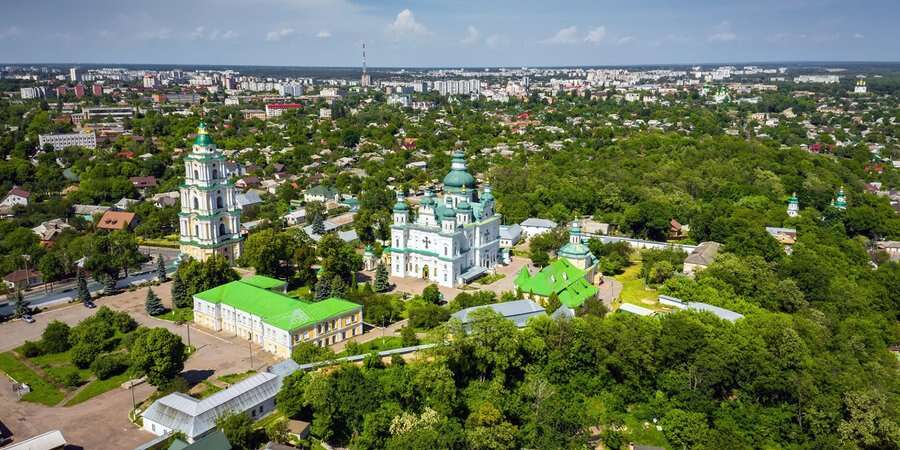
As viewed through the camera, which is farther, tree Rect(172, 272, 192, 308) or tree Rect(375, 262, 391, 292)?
tree Rect(375, 262, 391, 292)

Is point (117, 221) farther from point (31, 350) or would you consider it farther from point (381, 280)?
point (381, 280)

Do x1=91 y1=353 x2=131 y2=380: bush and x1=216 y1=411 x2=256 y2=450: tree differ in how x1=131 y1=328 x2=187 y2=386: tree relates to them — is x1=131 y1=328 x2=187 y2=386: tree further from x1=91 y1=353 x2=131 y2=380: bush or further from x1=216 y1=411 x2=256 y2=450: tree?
x1=216 y1=411 x2=256 y2=450: tree

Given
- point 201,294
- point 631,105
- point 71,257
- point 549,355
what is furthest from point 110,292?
point 631,105

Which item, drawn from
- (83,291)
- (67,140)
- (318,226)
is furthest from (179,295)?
(67,140)

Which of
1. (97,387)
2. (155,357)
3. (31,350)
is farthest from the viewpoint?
(31,350)

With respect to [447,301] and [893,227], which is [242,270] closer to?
[447,301]

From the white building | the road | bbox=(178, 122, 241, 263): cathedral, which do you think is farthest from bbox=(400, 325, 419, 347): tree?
the white building
